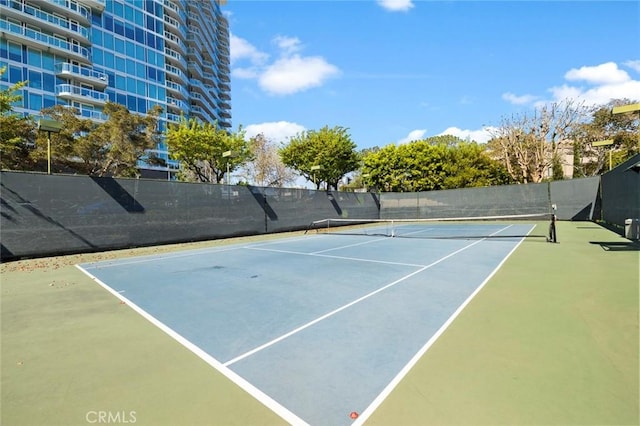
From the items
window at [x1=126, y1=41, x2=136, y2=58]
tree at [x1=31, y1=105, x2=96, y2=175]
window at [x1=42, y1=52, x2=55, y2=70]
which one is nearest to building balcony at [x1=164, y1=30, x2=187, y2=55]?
window at [x1=126, y1=41, x2=136, y2=58]

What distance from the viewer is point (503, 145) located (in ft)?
101

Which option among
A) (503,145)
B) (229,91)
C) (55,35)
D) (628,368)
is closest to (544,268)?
(628,368)

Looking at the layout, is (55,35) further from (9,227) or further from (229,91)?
Answer: (229,91)

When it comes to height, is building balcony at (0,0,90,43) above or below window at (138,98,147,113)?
above

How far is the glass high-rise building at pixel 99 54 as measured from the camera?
3003 cm

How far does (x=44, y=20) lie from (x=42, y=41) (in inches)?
97.1

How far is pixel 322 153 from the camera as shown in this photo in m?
26.9

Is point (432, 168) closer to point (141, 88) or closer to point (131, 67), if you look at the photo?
point (141, 88)

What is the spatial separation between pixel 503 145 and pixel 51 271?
34326mm

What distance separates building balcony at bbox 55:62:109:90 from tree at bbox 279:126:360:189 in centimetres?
2278

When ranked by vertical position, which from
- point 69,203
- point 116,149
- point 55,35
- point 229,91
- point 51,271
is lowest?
point 51,271

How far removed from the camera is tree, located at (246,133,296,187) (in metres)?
33.5

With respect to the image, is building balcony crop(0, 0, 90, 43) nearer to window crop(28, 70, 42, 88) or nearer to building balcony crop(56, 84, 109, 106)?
window crop(28, 70, 42, 88)

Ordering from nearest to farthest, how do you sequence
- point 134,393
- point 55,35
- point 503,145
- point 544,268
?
point 134,393 < point 544,268 < point 503,145 < point 55,35
